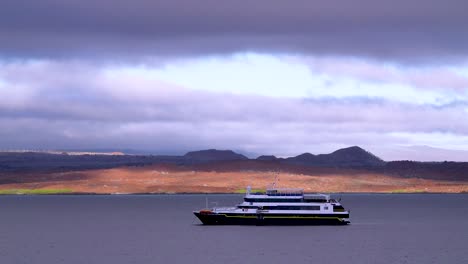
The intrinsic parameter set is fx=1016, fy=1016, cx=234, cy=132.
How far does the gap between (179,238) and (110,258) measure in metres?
26.3

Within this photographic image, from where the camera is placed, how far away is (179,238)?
12738 cm

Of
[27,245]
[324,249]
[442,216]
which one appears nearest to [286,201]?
[324,249]

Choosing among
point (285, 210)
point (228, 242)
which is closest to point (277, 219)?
point (285, 210)

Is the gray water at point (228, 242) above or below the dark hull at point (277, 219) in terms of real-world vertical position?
below

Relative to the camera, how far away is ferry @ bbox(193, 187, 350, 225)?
136 meters

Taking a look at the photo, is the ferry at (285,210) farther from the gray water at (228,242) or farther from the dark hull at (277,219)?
the gray water at (228,242)

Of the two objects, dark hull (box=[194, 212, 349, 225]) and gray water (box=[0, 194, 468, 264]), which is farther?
dark hull (box=[194, 212, 349, 225])

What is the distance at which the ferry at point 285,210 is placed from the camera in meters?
136

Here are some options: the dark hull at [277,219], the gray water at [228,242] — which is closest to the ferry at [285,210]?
the dark hull at [277,219]

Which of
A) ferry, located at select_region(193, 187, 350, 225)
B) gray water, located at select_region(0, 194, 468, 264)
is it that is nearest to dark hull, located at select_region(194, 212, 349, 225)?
ferry, located at select_region(193, 187, 350, 225)

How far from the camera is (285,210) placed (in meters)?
138

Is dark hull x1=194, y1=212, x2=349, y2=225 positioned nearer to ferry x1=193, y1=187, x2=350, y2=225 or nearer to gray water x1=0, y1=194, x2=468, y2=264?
ferry x1=193, y1=187, x2=350, y2=225

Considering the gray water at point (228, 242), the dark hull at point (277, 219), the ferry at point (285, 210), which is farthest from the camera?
the dark hull at point (277, 219)

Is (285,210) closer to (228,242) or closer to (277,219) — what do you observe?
(277,219)
